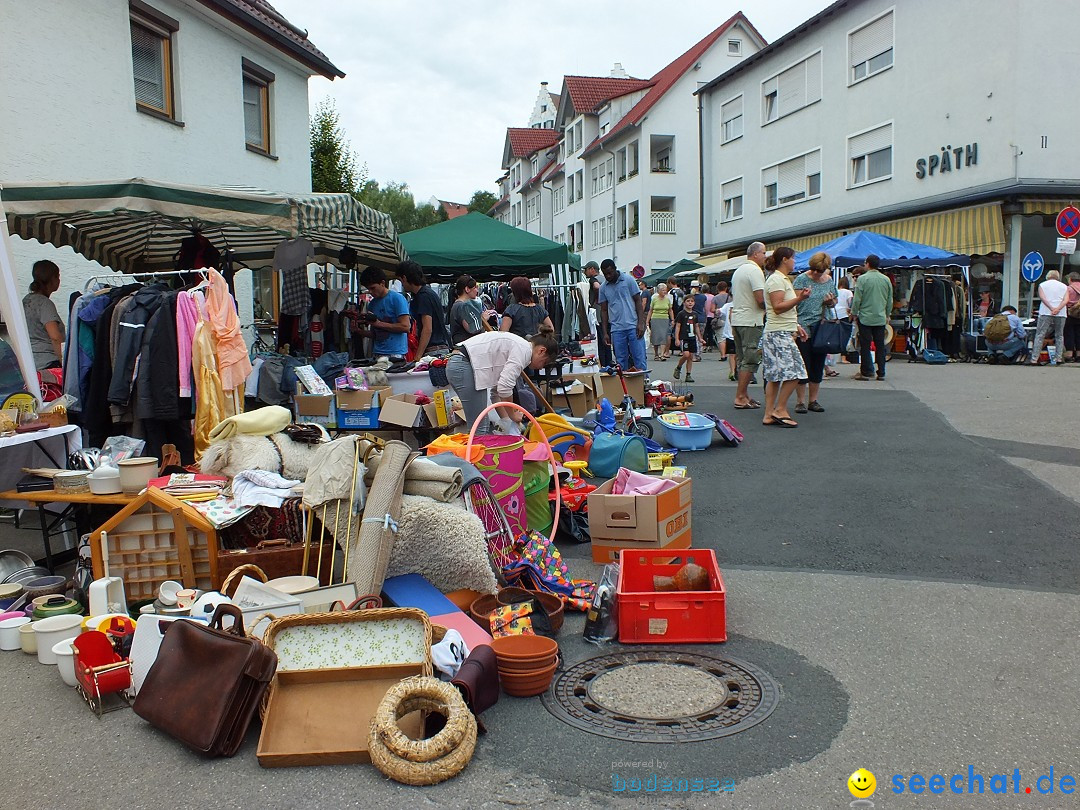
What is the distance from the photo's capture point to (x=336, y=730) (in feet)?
10.7

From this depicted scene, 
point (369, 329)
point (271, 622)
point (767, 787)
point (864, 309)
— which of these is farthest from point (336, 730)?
point (864, 309)

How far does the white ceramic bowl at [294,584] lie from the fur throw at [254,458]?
1.07 metres

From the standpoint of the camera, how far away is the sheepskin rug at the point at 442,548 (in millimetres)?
4516

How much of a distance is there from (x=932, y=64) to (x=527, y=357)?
19686mm

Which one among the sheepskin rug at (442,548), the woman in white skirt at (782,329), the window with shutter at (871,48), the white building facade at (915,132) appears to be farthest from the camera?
the window with shutter at (871,48)

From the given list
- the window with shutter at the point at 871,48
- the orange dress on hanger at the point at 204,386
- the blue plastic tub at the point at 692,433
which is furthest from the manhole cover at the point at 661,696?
the window with shutter at the point at 871,48

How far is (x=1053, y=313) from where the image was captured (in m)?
16.8

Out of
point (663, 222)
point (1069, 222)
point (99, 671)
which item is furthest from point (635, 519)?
point (663, 222)

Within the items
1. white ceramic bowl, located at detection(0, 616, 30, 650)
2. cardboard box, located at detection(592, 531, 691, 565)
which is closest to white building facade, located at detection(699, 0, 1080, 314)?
cardboard box, located at detection(592, 531, 691, 565)

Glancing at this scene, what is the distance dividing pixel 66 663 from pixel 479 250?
10964 millimetres

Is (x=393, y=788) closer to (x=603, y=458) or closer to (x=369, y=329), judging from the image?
(x=603, y=458)

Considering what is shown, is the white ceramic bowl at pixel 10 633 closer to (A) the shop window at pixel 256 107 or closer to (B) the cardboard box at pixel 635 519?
(B) the cardboard box at pixel 635 519

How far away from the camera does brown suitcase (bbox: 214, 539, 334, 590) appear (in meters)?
4.71

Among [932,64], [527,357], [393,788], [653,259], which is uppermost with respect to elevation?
[932,64]
